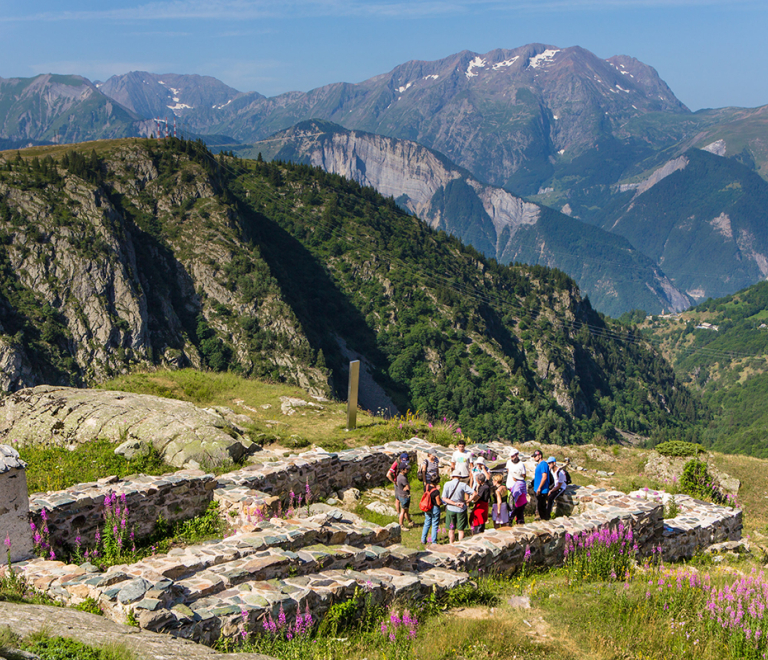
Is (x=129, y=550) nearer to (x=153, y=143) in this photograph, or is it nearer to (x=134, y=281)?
(x=134, y=281)

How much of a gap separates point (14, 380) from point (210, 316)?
40184 mm

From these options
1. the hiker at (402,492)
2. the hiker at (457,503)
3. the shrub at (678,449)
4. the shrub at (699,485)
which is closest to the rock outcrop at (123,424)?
the hiker at (402,492)

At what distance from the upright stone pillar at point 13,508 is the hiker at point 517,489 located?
11.0 m

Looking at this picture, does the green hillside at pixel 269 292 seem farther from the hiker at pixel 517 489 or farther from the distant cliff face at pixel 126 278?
the hiker at pixel 517 489

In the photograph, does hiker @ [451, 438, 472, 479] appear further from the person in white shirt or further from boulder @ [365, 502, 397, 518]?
boulder @ [365, 502, 397, 518]

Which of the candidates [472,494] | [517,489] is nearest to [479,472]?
[472,494]

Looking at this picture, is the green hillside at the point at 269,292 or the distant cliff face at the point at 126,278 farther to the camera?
the green hillside at the point at 269,292

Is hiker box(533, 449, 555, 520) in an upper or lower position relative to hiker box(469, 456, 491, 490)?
lower

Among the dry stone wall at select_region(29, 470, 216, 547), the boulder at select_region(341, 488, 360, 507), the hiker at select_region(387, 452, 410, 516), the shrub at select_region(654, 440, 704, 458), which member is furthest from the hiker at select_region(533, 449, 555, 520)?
the shrub at select_region(654, 440, 704, 458)

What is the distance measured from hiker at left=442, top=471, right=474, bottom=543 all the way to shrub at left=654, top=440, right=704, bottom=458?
1759cm

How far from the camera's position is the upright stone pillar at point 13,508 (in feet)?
33.1

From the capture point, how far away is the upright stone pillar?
10.1m

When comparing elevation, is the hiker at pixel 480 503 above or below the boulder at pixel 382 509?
above

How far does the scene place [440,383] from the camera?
133625 mm
